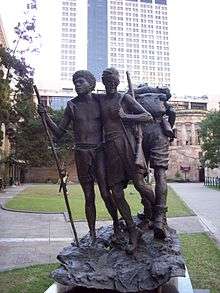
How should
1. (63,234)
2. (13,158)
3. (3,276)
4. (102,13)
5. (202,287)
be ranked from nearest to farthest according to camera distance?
(202,287) → (3,276) → (63,234) → (13,158) → (102,13)

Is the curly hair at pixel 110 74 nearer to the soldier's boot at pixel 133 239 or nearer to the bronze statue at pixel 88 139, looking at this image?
the bronze statue at pixel 88 139

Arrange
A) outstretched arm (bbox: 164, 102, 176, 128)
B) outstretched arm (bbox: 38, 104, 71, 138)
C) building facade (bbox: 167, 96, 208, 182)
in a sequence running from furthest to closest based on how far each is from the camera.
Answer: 1. building facade (bbox: 167, 96, 208, 182)
2. outstretched arm (bbox: 164, 102, 176, 128)
3. outstretched arm (bbox: 38, 104, 71, 138)

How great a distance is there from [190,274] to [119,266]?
306cm

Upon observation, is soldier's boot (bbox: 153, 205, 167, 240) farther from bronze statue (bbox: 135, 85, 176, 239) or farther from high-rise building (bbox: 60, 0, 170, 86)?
high-rise building (bbox: 60, 0, 170, 86)

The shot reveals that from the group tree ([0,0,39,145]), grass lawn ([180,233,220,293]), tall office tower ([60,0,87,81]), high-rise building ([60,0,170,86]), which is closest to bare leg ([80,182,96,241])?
grass lawn ([180,233,220,293])

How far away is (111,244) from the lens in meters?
5.76

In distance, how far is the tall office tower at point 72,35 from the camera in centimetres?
9225

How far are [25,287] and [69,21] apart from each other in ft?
301

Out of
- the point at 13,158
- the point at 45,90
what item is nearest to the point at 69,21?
the point at 45,90

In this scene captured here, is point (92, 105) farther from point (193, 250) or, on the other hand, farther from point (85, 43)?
point (85, 43)

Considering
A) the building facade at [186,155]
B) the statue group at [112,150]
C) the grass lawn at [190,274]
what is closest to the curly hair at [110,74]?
the statue group at [112,150]

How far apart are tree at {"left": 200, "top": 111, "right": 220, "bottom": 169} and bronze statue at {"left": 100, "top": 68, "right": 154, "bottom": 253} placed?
105 ft

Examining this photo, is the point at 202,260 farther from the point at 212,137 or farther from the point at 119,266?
the point at 212,137

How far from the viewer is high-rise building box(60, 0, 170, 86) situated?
86062mm
